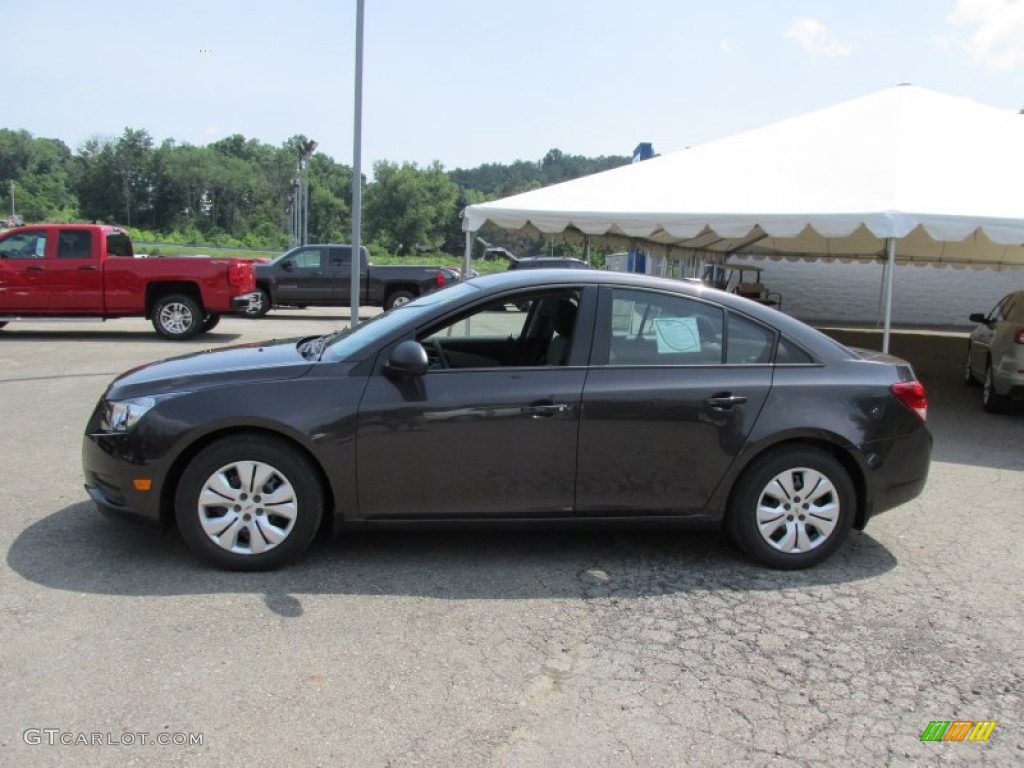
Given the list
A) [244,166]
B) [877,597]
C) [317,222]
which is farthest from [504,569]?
[244,166]

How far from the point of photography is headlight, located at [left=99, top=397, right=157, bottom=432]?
4.12 metres

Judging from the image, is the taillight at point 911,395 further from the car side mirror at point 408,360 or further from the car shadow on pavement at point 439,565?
the car side mirror at point 408,360

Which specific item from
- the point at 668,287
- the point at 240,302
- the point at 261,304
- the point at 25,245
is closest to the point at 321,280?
the point at 261,304

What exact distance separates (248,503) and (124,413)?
0.78 metres

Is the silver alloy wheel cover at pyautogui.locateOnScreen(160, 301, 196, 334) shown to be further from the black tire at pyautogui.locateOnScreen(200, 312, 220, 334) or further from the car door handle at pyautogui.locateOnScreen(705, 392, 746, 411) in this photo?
the car door handle at pyautogui.locateOnScreen(705, 392, 746, 411)

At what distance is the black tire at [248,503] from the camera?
13.4ft

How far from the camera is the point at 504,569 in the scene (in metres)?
4.37

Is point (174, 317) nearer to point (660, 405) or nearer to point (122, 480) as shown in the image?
point (122, 480)

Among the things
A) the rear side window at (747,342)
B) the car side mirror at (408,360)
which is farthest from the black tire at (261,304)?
the rear side window at (747,342)

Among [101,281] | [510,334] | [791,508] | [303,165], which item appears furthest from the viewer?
[303,165]

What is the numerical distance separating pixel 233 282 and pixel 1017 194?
11268mm

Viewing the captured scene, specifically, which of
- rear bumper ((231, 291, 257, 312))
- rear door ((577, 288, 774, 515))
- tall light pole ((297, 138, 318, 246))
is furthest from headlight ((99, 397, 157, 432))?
tall light pole ((297, 138, 318, 246))

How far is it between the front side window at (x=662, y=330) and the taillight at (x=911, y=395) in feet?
3.36

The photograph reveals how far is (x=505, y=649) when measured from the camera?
3521 millimetres
